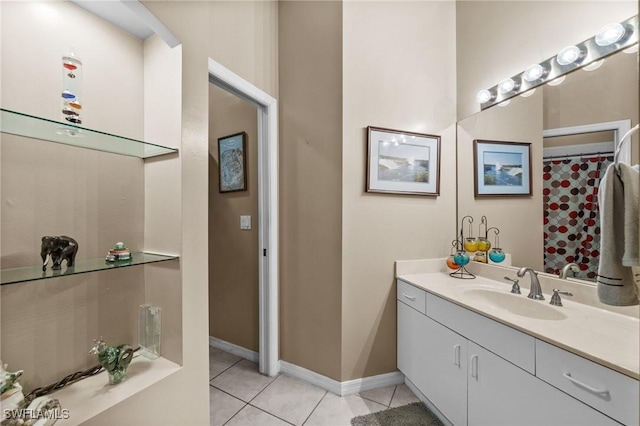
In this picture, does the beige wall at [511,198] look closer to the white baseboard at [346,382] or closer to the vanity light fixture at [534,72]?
the vanity light fixture at [534,72]

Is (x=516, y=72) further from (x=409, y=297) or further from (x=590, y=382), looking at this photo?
(x=590, y=382)

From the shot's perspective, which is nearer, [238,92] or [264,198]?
[238,92]

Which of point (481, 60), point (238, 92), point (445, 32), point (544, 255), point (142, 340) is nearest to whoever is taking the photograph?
point (142, 340)

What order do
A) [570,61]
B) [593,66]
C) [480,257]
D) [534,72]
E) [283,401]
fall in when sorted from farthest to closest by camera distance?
[480,257] → [283,401] → [534,72] → [570,61] → [593,66]

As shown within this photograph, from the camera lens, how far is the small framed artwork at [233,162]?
2.25 meters

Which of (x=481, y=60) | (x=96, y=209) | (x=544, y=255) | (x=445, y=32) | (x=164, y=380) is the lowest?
(x=164, y=380)

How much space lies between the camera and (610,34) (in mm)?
1275

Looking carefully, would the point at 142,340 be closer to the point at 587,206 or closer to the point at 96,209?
the point at 96,209

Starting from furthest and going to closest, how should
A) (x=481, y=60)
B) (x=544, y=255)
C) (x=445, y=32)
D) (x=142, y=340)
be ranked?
(x=445, y=32), (x=481, y=60), (x=544, y=255), (x=142, y=340)

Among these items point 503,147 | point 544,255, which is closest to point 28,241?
point 544,255

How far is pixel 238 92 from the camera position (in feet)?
5.74

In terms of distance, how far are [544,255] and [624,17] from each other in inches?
49.2

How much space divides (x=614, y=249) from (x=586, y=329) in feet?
1.18

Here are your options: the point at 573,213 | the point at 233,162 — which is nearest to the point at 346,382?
the point at 573,213
